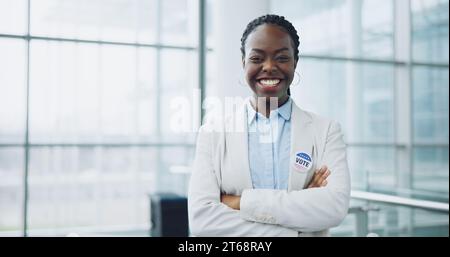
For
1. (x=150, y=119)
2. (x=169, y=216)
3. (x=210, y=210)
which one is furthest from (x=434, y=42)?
(x=210, y=210)

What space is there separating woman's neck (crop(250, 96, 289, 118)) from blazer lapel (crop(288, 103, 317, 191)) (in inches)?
1.9

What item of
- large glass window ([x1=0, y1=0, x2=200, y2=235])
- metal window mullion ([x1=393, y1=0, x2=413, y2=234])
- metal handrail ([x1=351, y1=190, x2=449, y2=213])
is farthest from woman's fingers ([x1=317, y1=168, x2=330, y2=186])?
metal window mullion ([x1=393, y1=0, x2=413, y2=234])

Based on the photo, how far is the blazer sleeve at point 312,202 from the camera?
0.96 meters

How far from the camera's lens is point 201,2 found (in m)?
2.73

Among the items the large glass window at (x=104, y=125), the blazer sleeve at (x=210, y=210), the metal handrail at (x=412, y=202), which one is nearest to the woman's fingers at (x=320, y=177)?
the blazer sleeve at (x=210, y=210)

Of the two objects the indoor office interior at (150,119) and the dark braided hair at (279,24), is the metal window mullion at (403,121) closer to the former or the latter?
the indoor office interior at (150,119)

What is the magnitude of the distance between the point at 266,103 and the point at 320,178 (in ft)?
0.62

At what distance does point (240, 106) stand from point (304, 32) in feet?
0.80

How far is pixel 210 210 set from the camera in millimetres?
996

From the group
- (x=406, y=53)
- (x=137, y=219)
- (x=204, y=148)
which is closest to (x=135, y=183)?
(x=137, y=219)

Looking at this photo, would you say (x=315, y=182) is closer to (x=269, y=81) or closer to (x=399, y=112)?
(x=269, y=81)

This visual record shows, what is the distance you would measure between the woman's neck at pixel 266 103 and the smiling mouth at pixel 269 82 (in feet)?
0.11

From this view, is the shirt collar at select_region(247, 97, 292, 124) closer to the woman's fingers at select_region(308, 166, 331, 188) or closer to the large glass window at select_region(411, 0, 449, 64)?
the woman's fingers at select_region(308, 166, 331, 188)
